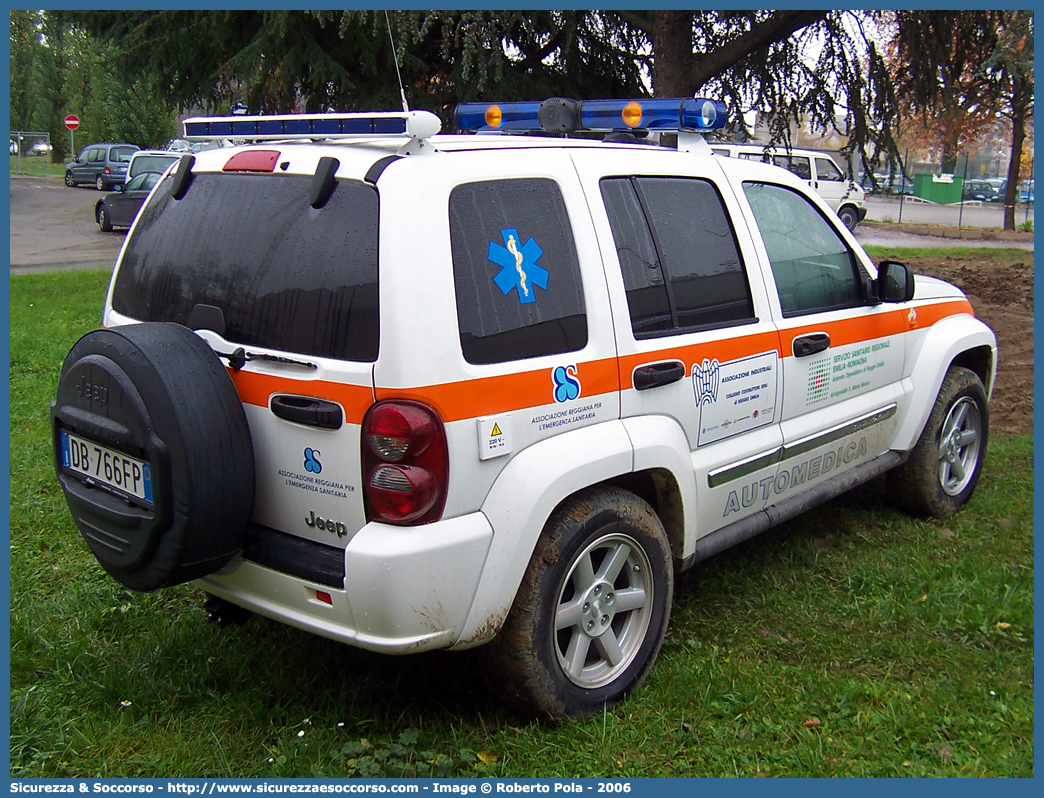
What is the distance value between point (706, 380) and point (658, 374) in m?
0.33

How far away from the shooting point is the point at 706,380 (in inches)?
140

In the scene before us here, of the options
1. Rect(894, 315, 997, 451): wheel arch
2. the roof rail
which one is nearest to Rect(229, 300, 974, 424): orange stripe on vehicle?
the roof rail

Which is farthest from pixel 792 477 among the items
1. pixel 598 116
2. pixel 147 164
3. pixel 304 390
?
pixel 147 164

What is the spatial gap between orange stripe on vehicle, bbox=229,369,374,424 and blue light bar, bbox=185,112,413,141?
829 mm

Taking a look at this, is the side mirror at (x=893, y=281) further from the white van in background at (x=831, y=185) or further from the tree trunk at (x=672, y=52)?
the white van in background at (x=831, y=185)

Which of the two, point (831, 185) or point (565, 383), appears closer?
point (565, 383)

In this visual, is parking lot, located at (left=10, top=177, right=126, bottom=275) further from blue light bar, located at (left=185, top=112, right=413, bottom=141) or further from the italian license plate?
the italian license plate

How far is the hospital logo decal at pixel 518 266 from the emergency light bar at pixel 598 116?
1.39 meters

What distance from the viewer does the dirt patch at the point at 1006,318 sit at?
7.25 meters

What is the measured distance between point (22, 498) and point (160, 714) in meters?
2.41

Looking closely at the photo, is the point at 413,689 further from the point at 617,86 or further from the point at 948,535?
the point at 617,86

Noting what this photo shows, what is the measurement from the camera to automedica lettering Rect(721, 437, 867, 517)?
3840 millimetres

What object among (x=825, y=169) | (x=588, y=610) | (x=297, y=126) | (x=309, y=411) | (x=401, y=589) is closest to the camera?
(x=401, y=589)

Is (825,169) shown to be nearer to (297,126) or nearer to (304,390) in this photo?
(297,126)
